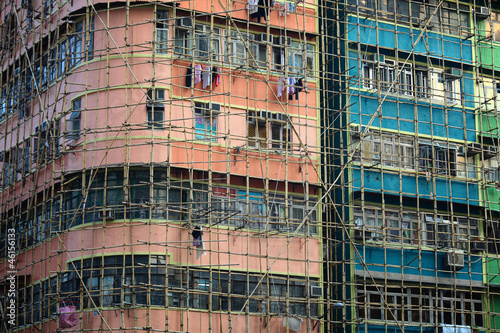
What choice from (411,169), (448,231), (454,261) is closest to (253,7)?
(411,169)

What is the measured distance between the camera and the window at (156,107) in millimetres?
18156

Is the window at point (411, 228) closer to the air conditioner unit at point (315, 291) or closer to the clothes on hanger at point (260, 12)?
the air conditioner unit at point (315, 291)

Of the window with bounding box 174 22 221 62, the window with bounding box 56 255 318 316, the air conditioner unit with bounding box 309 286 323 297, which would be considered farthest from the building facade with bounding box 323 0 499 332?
the window with bounding box 174 22 221 62

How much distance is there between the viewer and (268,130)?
63.8 ft

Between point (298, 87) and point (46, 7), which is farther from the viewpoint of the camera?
point (46, 7)

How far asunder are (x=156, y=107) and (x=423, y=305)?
23.6 feet

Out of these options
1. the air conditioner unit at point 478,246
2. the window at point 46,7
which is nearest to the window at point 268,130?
the air conditioner unit at point 478,246

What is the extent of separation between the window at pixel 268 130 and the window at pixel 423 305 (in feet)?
11.4

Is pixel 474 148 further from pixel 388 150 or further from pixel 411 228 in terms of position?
pixel 411 228

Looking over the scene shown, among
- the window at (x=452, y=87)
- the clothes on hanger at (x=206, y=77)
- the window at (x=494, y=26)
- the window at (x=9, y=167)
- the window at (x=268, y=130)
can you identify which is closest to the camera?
the clothes on hanger at (x=206, y=77)

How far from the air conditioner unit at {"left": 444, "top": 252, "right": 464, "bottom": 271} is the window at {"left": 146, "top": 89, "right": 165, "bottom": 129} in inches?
272

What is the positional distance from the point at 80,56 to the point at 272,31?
165 inches

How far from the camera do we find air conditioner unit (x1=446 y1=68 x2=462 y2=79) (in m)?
21.6

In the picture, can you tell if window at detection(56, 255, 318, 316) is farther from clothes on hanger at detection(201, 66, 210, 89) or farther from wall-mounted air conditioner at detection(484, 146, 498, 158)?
wall-mounted air conditioner at detection(484, 146, 498, 158)
